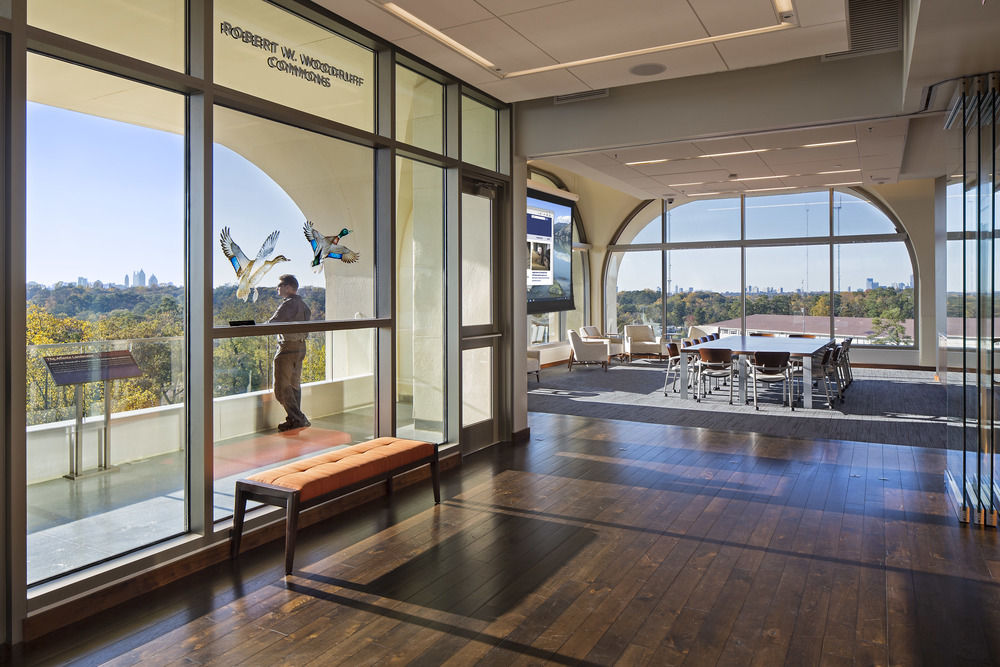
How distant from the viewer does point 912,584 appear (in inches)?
149

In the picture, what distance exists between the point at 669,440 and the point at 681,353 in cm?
376

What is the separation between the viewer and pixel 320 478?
4.14 meters

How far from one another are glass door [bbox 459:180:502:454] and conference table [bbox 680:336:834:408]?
4.43m

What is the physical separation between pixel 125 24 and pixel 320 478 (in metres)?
2.73

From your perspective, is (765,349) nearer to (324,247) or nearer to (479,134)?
(479,134)

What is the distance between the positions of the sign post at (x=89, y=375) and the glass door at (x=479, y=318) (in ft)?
11.3

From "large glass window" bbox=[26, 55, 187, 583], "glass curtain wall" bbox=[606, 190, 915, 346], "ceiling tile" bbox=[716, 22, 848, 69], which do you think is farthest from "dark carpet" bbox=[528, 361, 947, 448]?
"large glass window" bbox=[26, 55, 187, 583]

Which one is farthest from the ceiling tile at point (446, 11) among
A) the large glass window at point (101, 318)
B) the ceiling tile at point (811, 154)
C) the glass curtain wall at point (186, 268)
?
the ceiling tile at point (811, 154)

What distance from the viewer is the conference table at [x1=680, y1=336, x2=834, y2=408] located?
997cm

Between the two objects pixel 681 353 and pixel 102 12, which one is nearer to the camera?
pixel 102 12

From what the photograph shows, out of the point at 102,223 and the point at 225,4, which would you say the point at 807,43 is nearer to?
the point at 225,4

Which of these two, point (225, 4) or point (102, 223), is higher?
point (225, 4)

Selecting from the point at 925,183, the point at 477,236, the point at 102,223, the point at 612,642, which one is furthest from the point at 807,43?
the point at 925,183

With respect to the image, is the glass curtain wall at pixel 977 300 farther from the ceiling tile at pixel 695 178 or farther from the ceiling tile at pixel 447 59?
the ceiling tile at pixel 695 178
